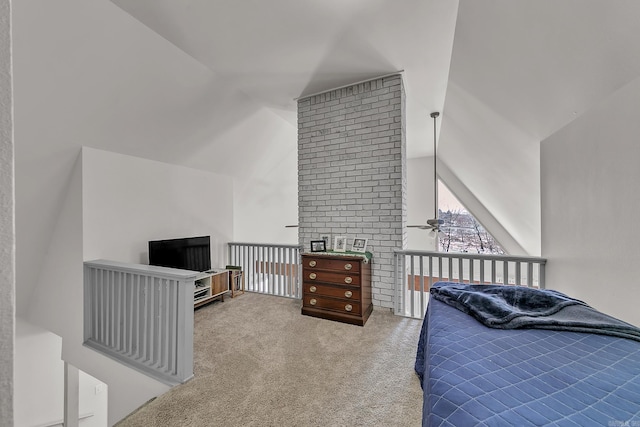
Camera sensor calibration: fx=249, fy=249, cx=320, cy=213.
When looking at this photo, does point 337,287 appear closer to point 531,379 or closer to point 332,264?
point 332,264

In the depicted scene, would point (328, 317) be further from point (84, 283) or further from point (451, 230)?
point (451, 230)

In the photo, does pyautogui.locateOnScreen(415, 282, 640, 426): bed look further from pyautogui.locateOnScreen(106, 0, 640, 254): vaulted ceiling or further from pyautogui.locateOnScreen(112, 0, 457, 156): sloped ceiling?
pyautogui.locateOnScreen(112, 0, 457, 156): sloped ceiling

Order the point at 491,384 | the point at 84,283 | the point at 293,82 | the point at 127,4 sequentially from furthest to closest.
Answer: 1. the point at 293,82
2. the point at 84,283
3. the point at 127,4
4. the point at 491,384

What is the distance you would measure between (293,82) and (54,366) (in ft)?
16.2

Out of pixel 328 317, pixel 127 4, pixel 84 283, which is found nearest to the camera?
pixel 127 4

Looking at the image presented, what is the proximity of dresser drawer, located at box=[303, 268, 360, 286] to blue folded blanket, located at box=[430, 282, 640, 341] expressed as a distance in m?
1.27

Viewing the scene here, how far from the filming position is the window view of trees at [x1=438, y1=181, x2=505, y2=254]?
6.12 m

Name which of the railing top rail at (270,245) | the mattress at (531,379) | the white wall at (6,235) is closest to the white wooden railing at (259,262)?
the railing top rail at (270,245)

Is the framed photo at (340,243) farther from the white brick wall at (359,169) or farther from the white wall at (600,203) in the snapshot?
the white wall at (600,203)

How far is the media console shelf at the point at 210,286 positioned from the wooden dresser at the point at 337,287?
1421 millimetres

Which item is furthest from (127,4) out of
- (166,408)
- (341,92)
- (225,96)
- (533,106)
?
(533,106)

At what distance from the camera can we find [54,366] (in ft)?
11.0

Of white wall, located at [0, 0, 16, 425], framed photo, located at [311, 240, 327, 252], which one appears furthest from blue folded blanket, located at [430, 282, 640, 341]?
framed photo, located at [311, 240, 327, 252]

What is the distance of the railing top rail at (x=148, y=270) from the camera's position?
6.45 ft
